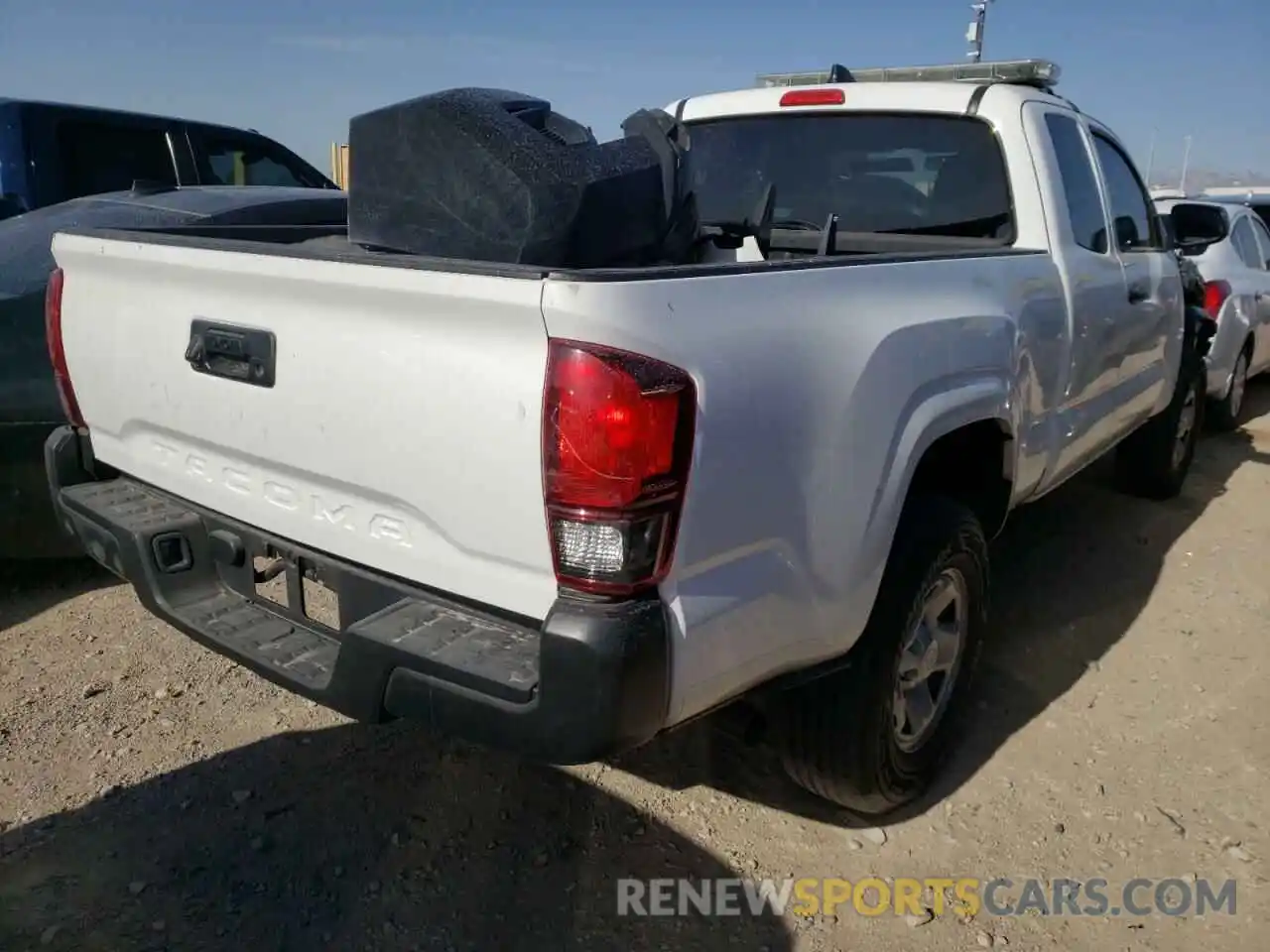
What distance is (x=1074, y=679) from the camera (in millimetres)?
3615

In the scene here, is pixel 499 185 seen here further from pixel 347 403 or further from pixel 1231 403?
pixel 1231 403

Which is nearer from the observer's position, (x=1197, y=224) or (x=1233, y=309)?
(x=1197, y=224)

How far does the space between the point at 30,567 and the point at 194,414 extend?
242 cm

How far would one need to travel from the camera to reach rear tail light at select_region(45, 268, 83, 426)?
273 centimetres

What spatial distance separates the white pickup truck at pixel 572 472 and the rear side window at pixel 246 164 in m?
3.61

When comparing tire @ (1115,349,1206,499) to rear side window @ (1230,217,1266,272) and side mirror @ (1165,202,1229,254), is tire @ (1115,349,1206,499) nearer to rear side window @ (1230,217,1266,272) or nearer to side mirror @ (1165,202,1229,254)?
side mirror @ (1165,202,1229,254)

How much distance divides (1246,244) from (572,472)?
7720 millimetres

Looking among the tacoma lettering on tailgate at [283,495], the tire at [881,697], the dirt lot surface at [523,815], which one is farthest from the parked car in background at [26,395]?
the tire at [881,697]

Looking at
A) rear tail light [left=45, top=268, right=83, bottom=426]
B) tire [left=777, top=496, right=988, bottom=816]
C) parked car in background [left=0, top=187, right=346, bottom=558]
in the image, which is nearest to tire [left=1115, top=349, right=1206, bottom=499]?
tire [left=777, top=496, right=988, bottom=816]

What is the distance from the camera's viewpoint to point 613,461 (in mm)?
1712

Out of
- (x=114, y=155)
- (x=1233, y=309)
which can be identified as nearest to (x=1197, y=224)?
(x=1233, y=309)

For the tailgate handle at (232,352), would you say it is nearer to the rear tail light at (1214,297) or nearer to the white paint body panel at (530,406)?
the white paint body panel at (530,406)

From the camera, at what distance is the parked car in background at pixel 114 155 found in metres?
5.20

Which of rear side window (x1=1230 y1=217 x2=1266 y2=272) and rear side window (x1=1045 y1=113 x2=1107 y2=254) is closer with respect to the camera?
rear side window (x1=1045 y1=113 x2=1107 y2=254)
